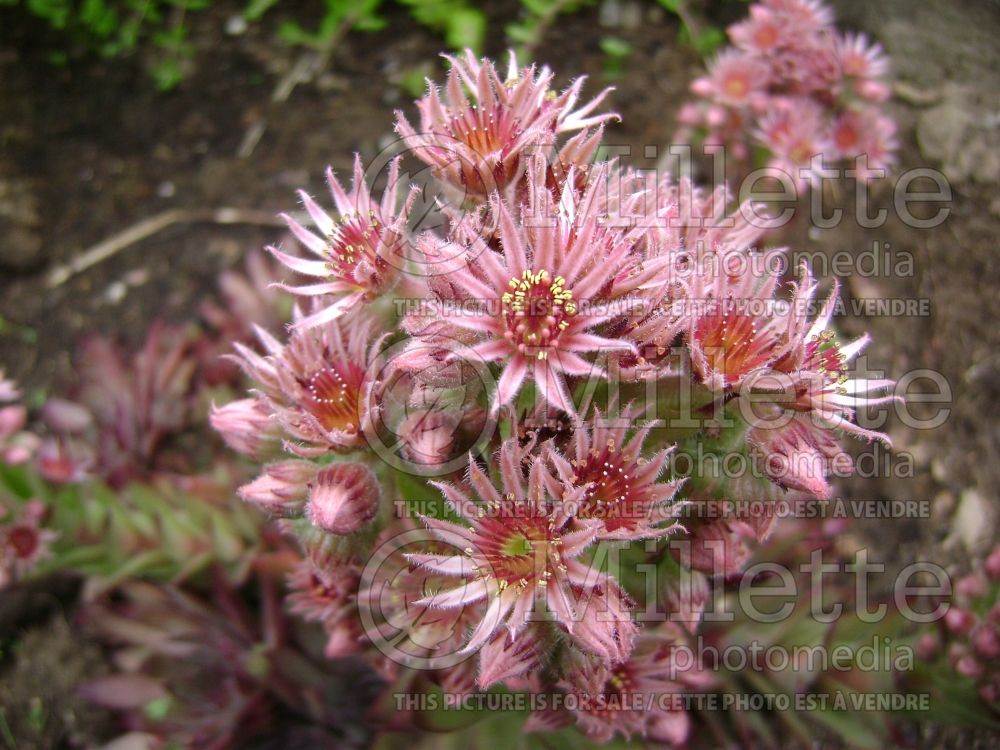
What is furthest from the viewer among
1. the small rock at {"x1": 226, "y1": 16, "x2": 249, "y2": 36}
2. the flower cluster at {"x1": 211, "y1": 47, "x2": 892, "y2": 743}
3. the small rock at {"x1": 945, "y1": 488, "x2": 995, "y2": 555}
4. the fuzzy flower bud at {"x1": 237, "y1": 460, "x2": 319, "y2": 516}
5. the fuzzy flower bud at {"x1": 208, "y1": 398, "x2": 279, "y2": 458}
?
the small rock at {"x1": 226, "y1": 16, "x2": 249, "y2": 36}

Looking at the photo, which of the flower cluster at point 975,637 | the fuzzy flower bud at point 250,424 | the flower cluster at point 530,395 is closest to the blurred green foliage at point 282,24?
the flower cluster at point 530,395

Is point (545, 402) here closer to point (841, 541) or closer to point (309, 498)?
point (309, 498)

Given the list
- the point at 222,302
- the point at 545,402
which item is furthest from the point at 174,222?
the point at 545,402

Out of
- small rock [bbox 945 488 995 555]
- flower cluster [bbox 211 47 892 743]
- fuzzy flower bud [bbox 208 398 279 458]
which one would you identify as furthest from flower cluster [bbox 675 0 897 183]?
fuzzy flower bud [bbox 208 398 279 458]

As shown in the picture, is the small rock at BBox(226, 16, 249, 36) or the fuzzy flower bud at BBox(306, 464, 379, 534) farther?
the small rock at BBox(226, 16, 249, 36)

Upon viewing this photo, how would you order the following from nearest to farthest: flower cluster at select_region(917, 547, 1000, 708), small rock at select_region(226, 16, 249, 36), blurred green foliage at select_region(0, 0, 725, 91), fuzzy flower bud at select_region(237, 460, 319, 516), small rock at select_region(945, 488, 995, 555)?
fuzzy flower bud at select_region(237, 460, 319, 516) < flower cluster at select_region(917, 547, 1000, 708) < small rock at select_region(945, 488, 995, 555) < blurred green foliage at select_region(0, 0, 725, 91) < small rock at select_region(226, 16, 249, 36)

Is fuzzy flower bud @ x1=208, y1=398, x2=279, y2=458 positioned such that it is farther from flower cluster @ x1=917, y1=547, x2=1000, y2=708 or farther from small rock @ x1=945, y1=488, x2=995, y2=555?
small rock @ x1=945, y1=488, x2=995, y2=555
